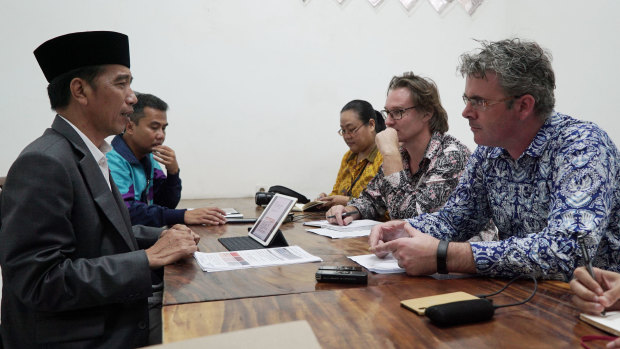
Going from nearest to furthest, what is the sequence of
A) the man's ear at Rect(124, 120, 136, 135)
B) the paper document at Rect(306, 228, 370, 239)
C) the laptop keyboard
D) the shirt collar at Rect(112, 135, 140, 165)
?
the laptop keyboard < the paper document at Rect(306, 228, 370, 239) < the shirt collar at Rect(112, 135, 140, 165) < the man's ear at Rect(124, 120, 136, 135)

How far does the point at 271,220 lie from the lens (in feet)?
5.45

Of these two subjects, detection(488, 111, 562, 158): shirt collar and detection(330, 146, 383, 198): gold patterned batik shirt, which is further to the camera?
detection(330, 146, 383, 198): gold patterned batik shirt

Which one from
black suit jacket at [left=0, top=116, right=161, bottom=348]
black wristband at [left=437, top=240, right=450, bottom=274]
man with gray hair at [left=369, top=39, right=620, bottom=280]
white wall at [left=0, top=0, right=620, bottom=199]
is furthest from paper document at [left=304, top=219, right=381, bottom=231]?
white wall at [left=0, top=0, right=620, bottom=199]

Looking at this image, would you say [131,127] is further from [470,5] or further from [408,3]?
[470,5]

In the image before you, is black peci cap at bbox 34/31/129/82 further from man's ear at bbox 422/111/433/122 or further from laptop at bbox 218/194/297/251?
man's ear at bbox 422/111/433/122

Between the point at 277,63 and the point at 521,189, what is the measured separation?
106 inches

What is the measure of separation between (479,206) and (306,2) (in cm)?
276

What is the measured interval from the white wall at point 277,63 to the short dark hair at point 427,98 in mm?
1642

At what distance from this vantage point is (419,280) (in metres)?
1.07

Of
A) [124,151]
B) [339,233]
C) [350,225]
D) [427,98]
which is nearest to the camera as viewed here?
[339,233]

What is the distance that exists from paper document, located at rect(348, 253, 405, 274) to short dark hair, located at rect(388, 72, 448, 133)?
1.06 meters

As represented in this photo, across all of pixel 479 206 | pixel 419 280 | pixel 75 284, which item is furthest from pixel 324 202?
pixel 75 284

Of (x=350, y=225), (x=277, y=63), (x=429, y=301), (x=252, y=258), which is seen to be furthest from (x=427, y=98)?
(x=277, y=63)

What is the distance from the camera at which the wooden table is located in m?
0.73
